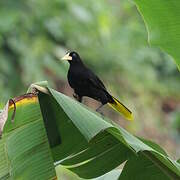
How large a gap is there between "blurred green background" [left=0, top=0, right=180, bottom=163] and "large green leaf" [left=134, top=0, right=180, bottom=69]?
382cm

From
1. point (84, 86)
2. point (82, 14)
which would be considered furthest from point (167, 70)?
point (84, 86)

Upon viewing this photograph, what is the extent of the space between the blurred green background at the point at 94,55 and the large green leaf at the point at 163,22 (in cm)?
382

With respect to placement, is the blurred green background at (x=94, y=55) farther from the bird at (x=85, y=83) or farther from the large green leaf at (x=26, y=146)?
the large green leaf at (x=26, y=146)

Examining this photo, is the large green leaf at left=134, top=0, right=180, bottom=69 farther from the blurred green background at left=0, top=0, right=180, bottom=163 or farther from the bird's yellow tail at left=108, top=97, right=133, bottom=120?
the blurred green background at left=0, top=0, right=180, bottom=163

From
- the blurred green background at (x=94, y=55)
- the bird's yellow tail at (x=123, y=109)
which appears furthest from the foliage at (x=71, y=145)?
the blurred green background at (x=94, y=55)

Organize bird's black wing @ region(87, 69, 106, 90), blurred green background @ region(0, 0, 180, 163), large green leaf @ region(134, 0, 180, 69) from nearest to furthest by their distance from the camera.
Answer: large green leaf @ region(134, 0, 180, 69)
bird's black wing @ region(87, 69, 106, 90)
blurred green background @ region(0, 0, 180, 163)

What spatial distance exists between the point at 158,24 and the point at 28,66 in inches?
181

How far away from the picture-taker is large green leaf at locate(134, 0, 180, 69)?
2.28m

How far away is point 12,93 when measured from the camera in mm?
6680

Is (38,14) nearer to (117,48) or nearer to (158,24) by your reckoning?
(117,48)

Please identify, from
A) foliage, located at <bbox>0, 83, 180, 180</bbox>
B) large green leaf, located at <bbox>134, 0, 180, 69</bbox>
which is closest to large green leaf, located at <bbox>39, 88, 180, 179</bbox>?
foliage, located at <bbox>0, 83, 180, 180</bbox>

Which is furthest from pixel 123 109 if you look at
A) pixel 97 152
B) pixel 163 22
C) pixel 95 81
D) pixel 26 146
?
pixel 26 146

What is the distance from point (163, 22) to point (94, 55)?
17.3 feet

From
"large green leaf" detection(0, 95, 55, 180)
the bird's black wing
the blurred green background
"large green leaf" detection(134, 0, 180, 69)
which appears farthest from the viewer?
the blurred green background
